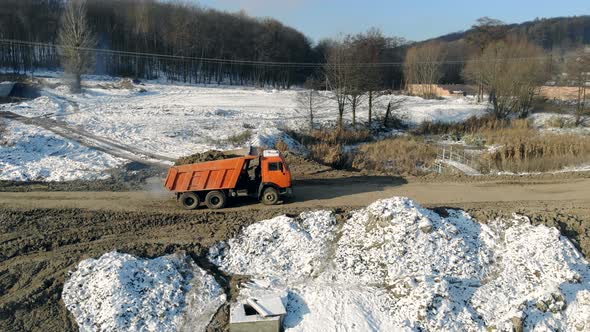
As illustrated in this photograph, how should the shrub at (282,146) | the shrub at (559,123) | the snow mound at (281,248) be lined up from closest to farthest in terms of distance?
the snow mound at (281,248), the shrub at (282,146), the shrub at (559,123)

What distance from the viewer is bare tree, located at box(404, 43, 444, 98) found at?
70.8 m

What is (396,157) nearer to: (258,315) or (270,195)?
(270,195)

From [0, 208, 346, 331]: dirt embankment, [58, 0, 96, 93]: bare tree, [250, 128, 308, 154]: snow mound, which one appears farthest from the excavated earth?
[58, 0, 96, 93]: bare tree

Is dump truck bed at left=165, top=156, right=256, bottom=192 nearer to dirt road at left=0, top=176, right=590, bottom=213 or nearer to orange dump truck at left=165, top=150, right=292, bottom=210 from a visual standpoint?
orange dump truck at left=165, top=150, right=292, bottom=210

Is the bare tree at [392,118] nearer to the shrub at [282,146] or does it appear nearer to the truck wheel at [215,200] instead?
the shrub at [282,146]

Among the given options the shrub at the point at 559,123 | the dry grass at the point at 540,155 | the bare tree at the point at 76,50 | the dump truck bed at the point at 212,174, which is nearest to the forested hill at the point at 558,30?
the shrub at the point at 559,123

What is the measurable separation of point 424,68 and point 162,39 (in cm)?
4019

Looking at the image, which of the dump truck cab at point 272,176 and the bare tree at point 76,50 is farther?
the bare tree at point 76,50

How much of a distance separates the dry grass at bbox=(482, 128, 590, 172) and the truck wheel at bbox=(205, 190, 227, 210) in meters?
14.6

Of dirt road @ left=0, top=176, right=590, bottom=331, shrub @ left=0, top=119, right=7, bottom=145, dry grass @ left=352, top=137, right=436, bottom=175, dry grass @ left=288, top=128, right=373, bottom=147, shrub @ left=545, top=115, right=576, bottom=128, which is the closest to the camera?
dirt road @ left=0, top=176, right=590, bottom=331

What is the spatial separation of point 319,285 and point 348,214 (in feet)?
11.4

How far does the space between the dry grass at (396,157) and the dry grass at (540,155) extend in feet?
11.5

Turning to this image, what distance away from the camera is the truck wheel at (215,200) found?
17.4 meters

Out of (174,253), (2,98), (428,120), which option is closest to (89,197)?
(174,253)
